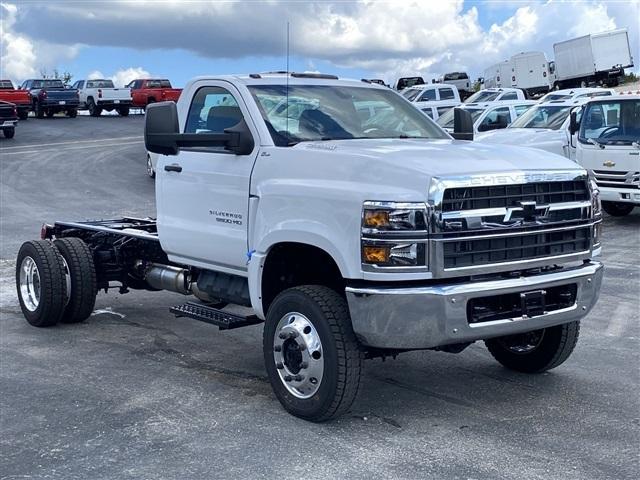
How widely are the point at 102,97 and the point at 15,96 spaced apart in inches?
297

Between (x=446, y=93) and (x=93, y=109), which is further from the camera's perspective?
(x=93, y=109)

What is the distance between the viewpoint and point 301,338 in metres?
5.40

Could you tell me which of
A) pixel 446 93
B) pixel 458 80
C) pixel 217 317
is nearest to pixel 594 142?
pixel 217 317

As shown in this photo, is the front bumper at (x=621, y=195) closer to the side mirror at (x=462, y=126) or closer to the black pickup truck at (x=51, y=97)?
the side mirror at (x=462, y=126)

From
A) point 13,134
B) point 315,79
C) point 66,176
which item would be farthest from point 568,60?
point 315,79

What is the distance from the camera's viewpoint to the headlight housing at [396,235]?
4.91 meters

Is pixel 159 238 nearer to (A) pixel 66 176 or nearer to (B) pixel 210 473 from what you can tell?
(B) pixel 210 473

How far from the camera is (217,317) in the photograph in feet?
21.0

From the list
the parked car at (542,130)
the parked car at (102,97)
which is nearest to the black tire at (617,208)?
the parked car at (542,130)

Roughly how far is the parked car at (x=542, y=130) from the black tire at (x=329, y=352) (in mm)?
11981

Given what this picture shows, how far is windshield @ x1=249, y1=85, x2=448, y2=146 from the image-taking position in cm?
611

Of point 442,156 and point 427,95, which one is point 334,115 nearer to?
point 442,156

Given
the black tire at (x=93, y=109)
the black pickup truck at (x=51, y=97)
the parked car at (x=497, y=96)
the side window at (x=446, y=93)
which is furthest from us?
the black tire at (x=93, y=109)

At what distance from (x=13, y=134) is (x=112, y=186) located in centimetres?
1387
